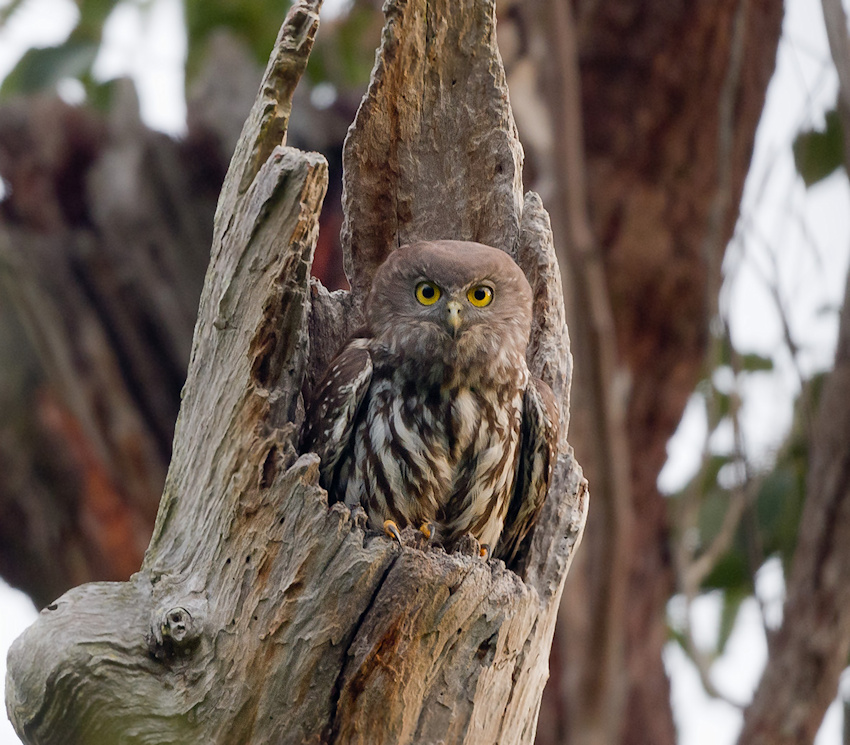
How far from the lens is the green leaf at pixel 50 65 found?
6.87 metres

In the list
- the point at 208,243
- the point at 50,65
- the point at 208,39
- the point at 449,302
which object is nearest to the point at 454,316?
the point at 449,302

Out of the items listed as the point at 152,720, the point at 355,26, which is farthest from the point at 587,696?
the point at 355,26

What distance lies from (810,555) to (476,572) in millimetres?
2886

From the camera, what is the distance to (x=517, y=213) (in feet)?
12.6

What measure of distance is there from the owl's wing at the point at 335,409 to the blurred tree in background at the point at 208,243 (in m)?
3.21

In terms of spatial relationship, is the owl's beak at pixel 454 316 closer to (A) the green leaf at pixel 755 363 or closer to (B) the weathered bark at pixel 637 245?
(B) the weathered bark at pixel 637 245

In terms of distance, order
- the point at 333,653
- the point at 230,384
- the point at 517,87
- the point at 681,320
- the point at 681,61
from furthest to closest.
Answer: the point at 681,320 < the point at 681,61 < the point at 517,87 < the point at 230,384 < the point at 333,653

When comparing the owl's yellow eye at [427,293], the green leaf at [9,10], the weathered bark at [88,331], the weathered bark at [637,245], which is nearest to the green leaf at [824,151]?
the weathered bark at [637,245]

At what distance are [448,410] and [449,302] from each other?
368 millimetres

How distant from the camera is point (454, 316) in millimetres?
3516

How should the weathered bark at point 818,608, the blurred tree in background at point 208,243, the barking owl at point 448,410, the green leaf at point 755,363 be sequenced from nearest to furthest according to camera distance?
1. the barking owl at point 448,410
2. the weathered bark at point 818,608
3. the green leaf at point 755,363
4. the blurred tree in background at point 208,243

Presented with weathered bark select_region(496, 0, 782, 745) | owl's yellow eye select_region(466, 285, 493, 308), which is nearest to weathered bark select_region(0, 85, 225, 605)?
weathered bark select_region(496, 0, 782, 745)

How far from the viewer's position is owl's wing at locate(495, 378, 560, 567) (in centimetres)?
350

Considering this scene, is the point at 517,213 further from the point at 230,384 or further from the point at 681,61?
the point at 681,61
